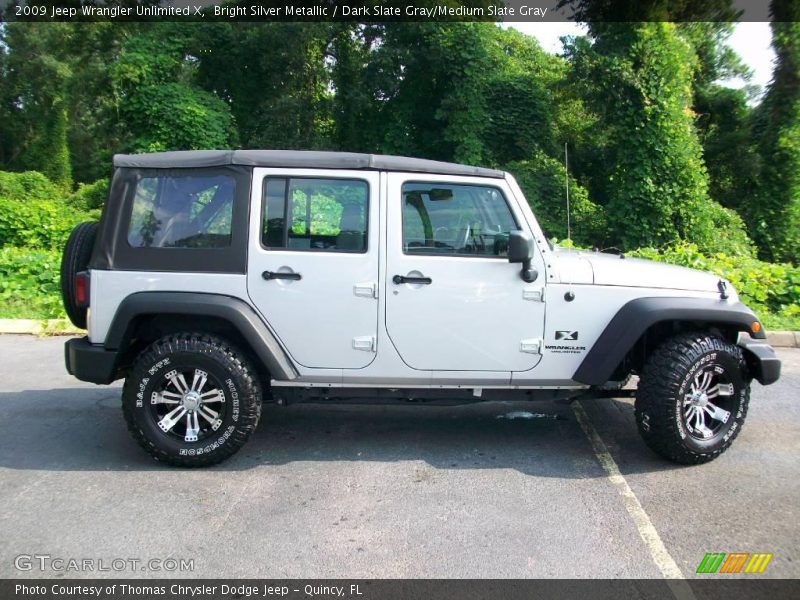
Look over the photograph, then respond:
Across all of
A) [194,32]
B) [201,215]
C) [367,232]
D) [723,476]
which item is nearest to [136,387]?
[201,215]

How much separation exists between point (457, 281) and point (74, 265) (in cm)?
257

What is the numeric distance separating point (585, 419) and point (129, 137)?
51.3 ft

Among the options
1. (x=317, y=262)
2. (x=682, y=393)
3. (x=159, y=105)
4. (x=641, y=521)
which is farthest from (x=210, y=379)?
(x=159, y=105)

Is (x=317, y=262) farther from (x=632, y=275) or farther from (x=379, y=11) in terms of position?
(x=379, y=11)

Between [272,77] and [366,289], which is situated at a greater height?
[272,77]

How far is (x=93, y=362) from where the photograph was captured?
169 inches

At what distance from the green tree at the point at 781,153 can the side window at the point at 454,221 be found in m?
13.1

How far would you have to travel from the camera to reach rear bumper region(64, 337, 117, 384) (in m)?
4.29

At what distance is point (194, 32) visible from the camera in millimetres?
18734

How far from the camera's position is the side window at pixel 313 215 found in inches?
172

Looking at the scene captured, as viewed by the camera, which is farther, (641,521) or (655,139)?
(655,139)

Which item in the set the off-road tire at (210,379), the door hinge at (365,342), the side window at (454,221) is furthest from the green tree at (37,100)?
the door hinge at (365,342)

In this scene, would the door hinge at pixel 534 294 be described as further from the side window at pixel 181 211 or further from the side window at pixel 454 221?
the side window at pixel 181 211

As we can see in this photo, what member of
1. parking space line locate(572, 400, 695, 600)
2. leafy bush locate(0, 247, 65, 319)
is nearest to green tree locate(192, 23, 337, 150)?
leafy bush locate(0, 247, 65, 319)
